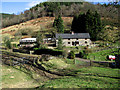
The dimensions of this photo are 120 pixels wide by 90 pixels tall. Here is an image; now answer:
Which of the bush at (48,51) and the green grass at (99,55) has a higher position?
the bush at (48,51)

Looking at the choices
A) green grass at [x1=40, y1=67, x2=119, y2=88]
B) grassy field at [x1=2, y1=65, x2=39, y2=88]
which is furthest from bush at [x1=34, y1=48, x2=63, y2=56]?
green grass at [x1=40, y1=67, x2=119, y2=88]

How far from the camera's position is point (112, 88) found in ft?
28.2

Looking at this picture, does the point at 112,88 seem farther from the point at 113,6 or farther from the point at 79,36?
the point at 79,36

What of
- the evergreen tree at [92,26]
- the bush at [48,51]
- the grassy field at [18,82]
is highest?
the evergreen tree at [92,26]

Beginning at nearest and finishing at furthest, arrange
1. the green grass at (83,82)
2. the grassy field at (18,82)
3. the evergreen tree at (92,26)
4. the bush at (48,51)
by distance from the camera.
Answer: the green grass at (83,82) < the grassy field at (18,82) < the bush at (48,51) < the evergreen tree at (92,26)

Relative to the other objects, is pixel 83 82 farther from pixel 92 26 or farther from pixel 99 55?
pixel 92 26

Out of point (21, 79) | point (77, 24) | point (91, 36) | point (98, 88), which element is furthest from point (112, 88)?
point (77, 24)

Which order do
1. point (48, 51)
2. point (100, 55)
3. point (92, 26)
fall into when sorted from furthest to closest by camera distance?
point (92, 26) < point (48, 51) < point (100, 55)

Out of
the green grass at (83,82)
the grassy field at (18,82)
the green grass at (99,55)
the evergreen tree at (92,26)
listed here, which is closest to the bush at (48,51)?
the green grass at (99,55)

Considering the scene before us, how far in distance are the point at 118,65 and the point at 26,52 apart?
20.7 meters

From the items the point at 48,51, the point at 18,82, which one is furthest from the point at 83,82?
the point at 48,51

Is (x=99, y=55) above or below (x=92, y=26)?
below

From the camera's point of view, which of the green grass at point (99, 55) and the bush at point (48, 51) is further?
the bush at point (48, 51)

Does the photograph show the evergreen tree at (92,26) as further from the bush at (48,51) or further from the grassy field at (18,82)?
the grassy field at (18,82)
